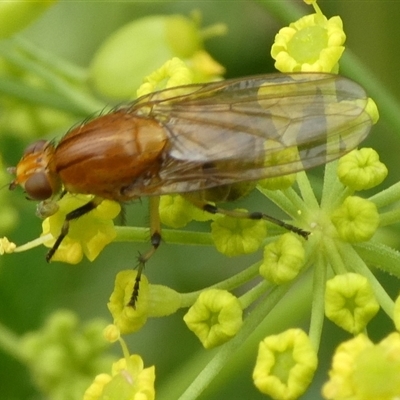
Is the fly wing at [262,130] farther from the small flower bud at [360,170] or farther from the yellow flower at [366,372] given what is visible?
the yellow flower at [366,372]

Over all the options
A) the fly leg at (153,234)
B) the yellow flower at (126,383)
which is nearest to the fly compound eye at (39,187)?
the fly leg at (153,234)

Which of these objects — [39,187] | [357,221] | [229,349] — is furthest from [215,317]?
[39,187]

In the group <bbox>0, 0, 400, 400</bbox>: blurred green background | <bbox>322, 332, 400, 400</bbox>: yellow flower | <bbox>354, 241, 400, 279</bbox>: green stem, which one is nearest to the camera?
<bbox>322, 332, 400, 400</bbox>: yellow flower

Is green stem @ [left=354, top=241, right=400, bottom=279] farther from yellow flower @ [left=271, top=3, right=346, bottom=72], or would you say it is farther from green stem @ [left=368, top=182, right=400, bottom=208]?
yellow flower @ [left=271, top=3, right=346, bottom=72]

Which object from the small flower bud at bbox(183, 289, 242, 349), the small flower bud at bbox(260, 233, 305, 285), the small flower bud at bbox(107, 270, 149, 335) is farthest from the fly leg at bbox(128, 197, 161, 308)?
the small flower bud at bbox(260, 233, 305, 285)

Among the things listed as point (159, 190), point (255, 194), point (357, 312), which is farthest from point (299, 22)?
point (255, 194)

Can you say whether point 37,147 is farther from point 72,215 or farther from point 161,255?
point 161,255
